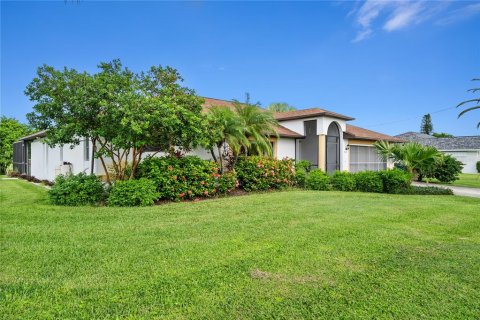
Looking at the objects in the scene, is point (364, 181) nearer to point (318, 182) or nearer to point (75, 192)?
point (318, 182)

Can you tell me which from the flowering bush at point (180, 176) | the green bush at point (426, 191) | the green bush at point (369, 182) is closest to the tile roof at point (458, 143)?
the green bush at point (426, 191)

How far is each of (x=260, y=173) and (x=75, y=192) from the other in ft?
24.2

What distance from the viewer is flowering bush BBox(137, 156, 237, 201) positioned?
9.77m

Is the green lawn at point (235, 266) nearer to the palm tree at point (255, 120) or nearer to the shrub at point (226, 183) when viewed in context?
the shrub at point (226, 183)

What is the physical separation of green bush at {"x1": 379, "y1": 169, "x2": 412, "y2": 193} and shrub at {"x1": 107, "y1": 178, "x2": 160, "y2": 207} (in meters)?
11.1

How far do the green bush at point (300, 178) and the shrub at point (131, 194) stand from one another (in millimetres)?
8181

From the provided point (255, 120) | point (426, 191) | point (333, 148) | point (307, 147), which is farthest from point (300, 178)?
point (333, 148)

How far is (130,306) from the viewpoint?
2986 millimetres

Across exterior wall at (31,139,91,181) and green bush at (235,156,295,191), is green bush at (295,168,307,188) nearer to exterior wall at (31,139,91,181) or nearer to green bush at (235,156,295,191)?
green bush at (235,156,295,191)

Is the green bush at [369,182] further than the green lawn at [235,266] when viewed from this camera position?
Yes

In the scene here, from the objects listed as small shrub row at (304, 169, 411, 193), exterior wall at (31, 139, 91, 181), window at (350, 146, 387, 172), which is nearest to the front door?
window at (350, 146, 387, 172)

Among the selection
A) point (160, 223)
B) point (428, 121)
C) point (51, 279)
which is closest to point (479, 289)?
point (51, 279)

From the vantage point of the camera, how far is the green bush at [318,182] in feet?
47.9

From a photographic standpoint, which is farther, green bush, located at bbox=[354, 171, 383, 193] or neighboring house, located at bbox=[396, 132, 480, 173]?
neighboring house, located at bbox=[396, 132, 480, 173]
